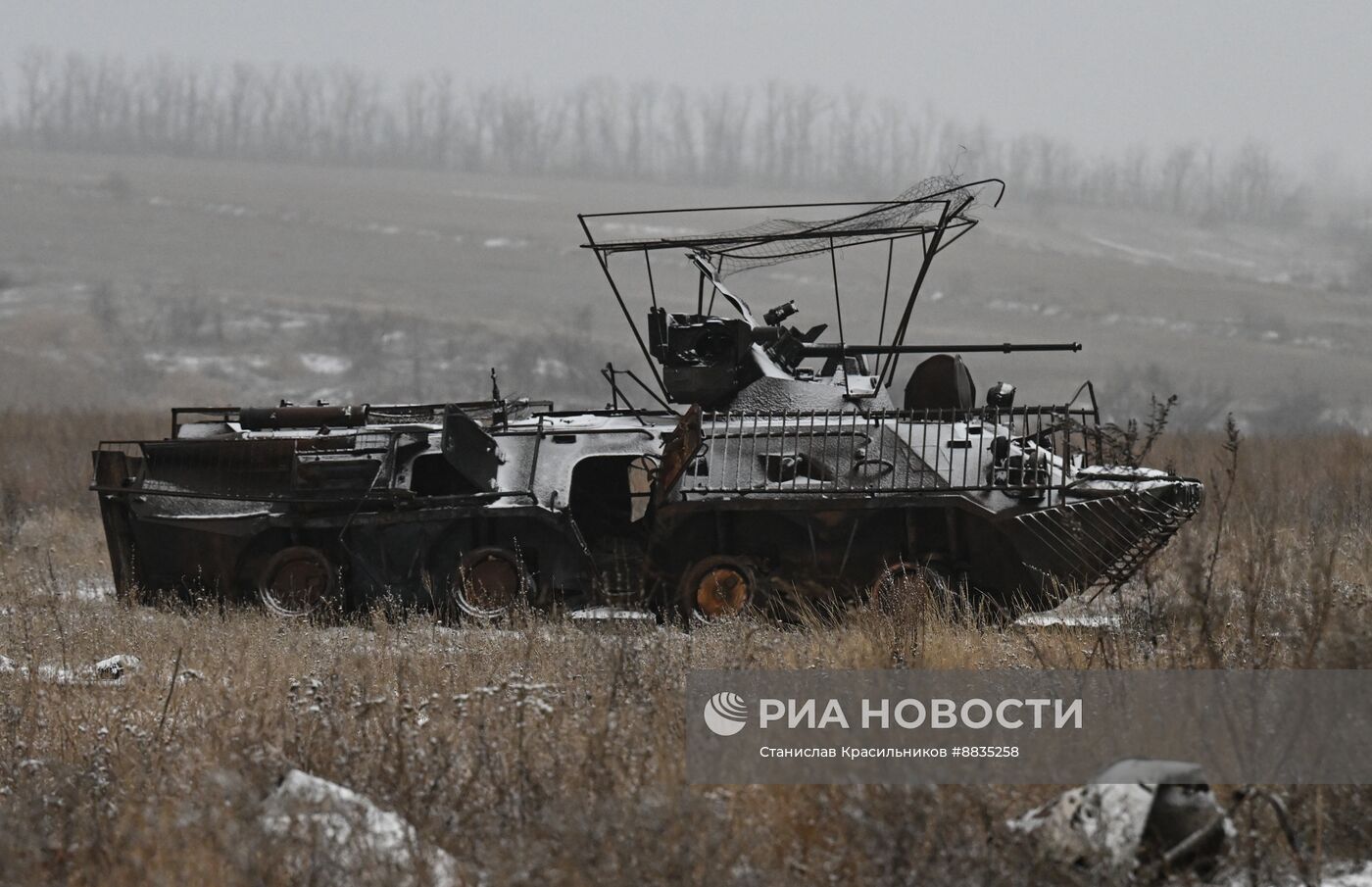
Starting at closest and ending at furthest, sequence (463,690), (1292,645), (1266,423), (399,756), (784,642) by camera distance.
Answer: (399,756) < (1292,645) < (463,690) < (784,642) < (1266,423)

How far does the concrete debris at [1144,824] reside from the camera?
4.96 m

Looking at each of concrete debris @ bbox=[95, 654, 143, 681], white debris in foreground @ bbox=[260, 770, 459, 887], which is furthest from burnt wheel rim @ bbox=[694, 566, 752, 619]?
white debris in foreground @ bbox=[260, 770, 459, 887]

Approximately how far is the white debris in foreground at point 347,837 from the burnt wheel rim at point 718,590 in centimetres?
509

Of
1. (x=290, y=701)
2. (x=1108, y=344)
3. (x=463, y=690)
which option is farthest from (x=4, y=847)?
(x=1108, y=344)

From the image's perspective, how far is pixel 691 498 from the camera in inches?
409

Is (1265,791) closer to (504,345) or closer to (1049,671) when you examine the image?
(1049,671)

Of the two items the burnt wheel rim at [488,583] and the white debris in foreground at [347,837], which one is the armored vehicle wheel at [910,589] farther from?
the white debris in foreground at [347,837]

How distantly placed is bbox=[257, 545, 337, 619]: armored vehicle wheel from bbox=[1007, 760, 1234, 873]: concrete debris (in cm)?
689

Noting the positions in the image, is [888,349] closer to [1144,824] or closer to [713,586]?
[713,586]

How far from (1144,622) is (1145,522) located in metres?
1.38

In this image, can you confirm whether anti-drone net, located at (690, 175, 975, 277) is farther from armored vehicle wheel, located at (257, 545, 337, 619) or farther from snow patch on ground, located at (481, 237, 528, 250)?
snow patch on ground, located at (481, 237, 528, 250)

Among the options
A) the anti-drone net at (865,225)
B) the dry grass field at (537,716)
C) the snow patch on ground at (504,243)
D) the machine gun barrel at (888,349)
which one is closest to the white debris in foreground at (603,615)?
the dry grass field at (537,716)

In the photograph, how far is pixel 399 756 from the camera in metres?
5.82

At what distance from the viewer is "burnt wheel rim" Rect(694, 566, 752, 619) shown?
1053 cm
